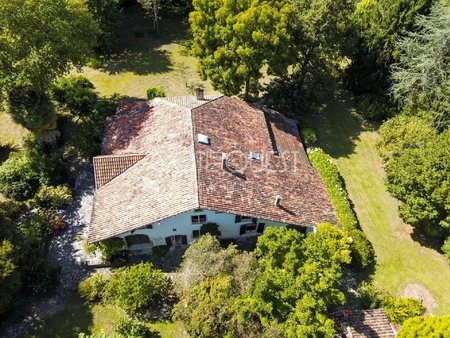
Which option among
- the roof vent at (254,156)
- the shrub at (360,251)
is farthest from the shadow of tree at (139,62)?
the shrub at (360,251)

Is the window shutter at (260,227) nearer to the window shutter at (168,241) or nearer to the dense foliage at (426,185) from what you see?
the window shutter at (168,241)

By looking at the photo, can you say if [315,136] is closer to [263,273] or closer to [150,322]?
[263,273]

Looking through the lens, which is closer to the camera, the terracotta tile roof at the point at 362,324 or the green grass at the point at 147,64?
the terracotta tile roof at the point at 362,324

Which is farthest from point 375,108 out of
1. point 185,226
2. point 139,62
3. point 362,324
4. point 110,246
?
point 110,246

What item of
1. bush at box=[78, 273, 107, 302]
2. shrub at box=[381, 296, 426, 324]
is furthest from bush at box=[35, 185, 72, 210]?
shrub at box=[381, 296, 426, 324]

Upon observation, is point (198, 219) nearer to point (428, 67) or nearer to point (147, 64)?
point (428, 67)

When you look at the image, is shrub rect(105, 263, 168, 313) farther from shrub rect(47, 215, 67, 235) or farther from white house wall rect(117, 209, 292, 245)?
shrub rect(47, 215, 67, 235)
